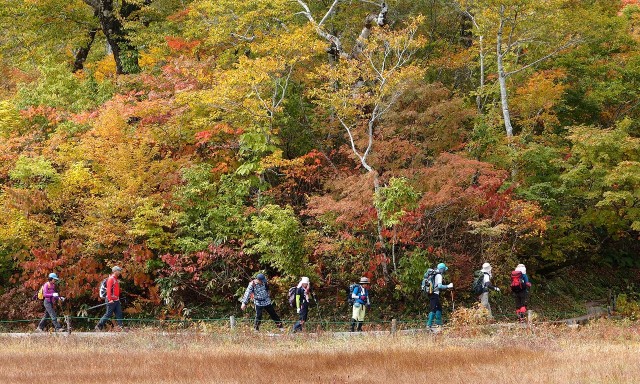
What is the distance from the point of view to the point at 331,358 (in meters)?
13.8

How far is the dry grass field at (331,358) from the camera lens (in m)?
11.9

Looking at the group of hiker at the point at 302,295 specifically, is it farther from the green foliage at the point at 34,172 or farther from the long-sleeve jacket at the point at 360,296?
the green foliage at the point at 34,172

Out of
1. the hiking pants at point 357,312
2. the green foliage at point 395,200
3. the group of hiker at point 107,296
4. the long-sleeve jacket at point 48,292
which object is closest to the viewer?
the group of hiker at point 107,296

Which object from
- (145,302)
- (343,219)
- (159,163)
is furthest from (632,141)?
(145,302)

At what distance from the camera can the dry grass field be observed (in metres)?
11.9

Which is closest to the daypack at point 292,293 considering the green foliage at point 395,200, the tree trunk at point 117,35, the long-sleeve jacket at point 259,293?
the long-sleeve jacket at point 259,293

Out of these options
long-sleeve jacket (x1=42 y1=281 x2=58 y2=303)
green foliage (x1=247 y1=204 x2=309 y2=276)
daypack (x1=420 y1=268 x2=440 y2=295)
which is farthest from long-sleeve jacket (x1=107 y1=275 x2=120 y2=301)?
daypack (x1=420 y1=268 x2=440 y2=295)

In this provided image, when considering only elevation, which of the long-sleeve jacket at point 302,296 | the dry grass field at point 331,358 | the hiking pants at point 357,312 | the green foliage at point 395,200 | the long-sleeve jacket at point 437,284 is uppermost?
the green foliage at point 395,200

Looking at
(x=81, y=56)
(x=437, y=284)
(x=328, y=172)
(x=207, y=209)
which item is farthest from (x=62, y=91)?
(x=437, y=284)

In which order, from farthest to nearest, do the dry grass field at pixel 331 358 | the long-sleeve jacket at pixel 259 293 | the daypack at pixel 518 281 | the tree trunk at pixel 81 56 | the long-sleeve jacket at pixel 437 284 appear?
the tree trunk at pixel 81 56
the daypack at pixel 518 281
the long-sleeve jacket at pixel 259 293
the long-sleeve jacket at pixel 437 284
the dry grass field at pixel 331 358

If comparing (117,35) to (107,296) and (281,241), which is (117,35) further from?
(107,296)

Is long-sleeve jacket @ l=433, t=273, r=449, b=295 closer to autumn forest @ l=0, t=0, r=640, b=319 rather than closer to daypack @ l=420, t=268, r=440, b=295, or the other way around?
daypack @ l=420, t=268, r=440, b=295

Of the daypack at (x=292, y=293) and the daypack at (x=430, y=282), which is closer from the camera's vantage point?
the daypack at (x=430, y=282)

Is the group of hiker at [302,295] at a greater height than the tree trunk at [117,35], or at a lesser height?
lesser
